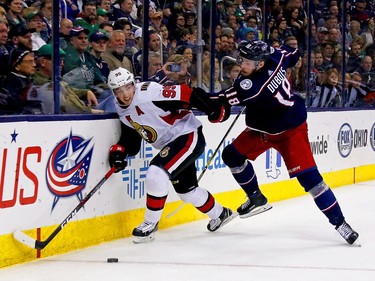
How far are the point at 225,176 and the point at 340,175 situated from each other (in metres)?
2.29

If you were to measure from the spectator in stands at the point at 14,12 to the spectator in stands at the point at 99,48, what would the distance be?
0.69 m

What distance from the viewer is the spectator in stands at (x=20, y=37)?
17.4ft

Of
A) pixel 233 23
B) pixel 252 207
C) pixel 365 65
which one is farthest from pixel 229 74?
pixel 365 65

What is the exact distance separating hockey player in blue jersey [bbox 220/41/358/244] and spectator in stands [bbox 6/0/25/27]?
52.1 inches

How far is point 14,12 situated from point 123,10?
1.12 metres

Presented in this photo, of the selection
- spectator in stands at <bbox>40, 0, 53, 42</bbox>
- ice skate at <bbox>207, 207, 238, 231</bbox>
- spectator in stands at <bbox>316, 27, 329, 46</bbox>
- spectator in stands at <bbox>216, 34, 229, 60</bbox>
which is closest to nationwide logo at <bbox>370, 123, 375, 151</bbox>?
spectator in stands at <bbox>316, 27, 329, 46</bbox>

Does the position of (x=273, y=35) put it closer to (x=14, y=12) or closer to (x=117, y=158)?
(x=117, y=158)

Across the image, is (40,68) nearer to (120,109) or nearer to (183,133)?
(120,109)

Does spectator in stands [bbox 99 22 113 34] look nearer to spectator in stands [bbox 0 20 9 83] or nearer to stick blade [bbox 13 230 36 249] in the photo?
spectator in stands [bbox 0 20 9 83]

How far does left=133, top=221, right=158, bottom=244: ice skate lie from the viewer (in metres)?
5.79

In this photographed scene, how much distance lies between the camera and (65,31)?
5.68 metres

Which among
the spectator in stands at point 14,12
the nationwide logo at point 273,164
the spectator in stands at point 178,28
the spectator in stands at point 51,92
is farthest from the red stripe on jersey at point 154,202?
the nationwide logo at point 273,164

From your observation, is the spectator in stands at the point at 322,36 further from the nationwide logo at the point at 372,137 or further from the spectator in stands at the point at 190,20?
the spectator in stands at the point at 190,20

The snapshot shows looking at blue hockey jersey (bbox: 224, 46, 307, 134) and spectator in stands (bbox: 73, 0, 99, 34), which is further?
spectator in stands (bbox: 73, 0, 99, 34)
